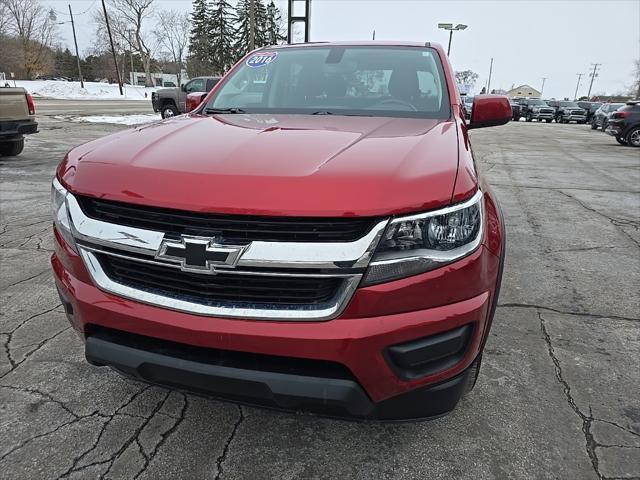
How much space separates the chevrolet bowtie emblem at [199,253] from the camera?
1548 millimetres

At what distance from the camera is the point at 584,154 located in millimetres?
13930

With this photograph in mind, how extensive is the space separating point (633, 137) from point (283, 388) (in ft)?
62.1

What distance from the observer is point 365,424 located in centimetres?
216

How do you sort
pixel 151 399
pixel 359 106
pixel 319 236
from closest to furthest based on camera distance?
pixel 319 236
pixel 151 399
pixel 359 106

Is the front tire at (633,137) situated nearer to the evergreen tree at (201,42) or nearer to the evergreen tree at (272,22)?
Answer: the evergreen tree at (272,22)

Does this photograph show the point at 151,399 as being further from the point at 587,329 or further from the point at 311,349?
the point at 587,329

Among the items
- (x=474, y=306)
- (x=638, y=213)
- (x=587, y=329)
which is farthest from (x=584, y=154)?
(x=474, y=306)

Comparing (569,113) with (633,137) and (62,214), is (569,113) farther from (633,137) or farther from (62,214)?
(62,214)

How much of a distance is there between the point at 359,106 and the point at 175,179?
1.53 metres

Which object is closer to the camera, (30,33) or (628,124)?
(628,124)

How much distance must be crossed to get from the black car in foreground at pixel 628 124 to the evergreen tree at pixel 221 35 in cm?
5251

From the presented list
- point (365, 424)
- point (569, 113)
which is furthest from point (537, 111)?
point (365, 424)

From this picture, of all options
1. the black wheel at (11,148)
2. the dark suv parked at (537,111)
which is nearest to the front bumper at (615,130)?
the black wheel at (11,148)

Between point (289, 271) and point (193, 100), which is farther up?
point (193, 100)
